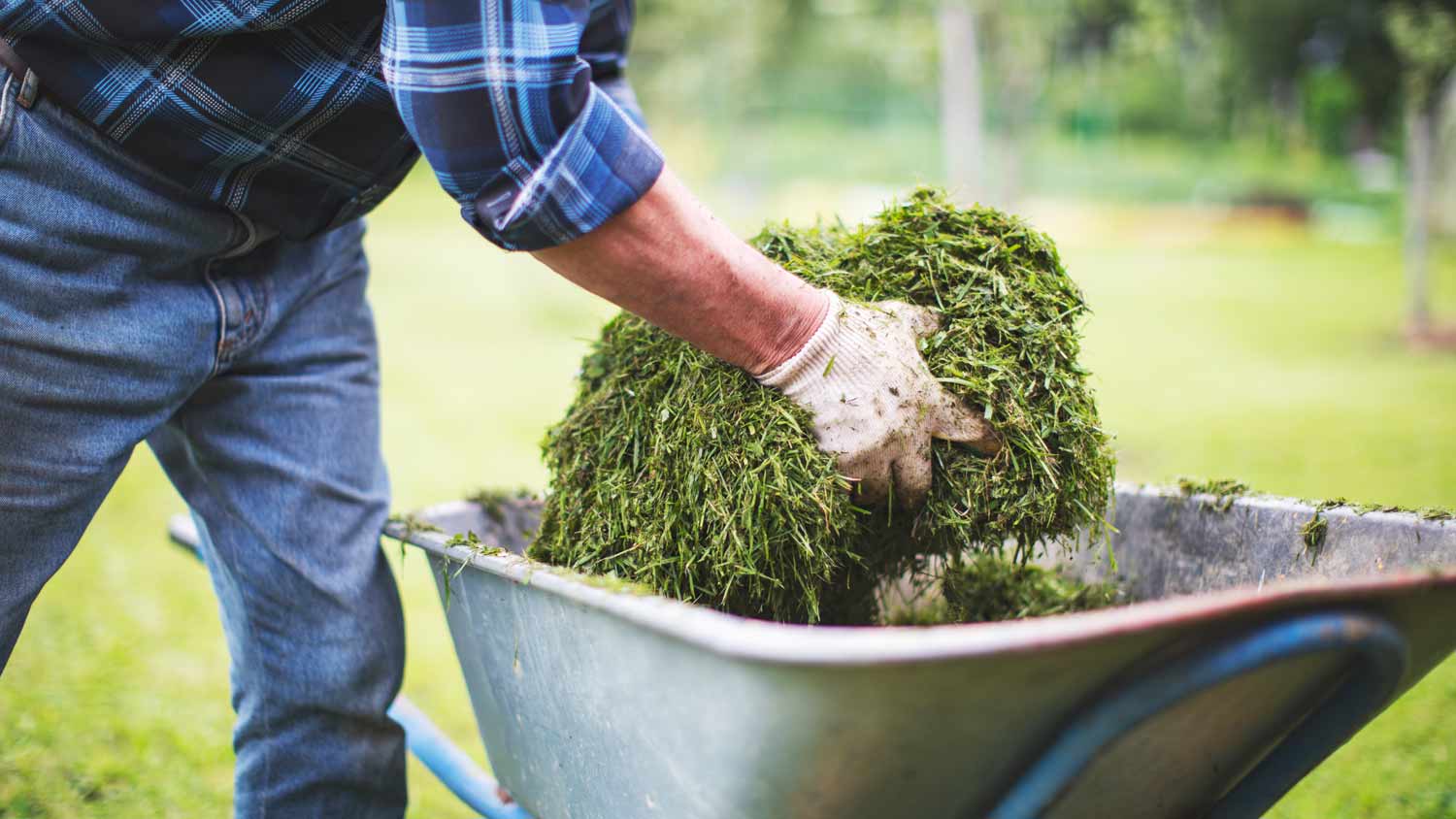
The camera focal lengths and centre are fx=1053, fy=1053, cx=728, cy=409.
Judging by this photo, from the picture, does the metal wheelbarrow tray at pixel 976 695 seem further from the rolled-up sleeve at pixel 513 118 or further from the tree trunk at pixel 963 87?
the tree trunk at pixel 963 87

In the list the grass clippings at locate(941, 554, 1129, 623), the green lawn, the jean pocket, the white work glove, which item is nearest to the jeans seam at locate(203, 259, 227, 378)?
the jean pocket

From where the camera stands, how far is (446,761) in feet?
5.94

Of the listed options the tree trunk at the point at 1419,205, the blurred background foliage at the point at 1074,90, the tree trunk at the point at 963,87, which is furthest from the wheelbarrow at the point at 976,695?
the tree trunk at the point at 1419,205

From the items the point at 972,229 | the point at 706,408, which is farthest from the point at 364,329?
the point at 972,229

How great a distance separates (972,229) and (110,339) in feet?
3.87

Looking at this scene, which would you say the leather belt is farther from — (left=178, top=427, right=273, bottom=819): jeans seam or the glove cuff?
the glove cuff

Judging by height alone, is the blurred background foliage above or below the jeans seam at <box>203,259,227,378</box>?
above

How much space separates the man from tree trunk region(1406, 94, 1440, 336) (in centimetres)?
847

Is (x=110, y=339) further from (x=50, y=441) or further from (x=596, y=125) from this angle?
(x=596, y=125)

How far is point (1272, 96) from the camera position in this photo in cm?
2542

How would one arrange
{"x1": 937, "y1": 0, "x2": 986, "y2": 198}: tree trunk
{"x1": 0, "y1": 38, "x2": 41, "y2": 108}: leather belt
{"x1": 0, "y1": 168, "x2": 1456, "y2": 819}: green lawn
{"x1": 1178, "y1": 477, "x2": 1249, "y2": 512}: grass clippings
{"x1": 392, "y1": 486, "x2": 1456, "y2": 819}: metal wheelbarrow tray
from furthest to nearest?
{"x1": 937, "y1": 0, "x2": 986, "y2": 198}: tree trunk → {"x1": 0, "y1": 168, "x2": 1456, "y2": 819}: green lawn → {"x1": 1178, "y1": 477, "x2": 1249, "y2": 512}: grass clippings → {"x1": 0, "y1": 38, "x2": 41, "y2": 108}: leather belt → {"x1": 392, "y1": 486, "x2": 1456, "y2": 819}: metal wheelbarrow tray

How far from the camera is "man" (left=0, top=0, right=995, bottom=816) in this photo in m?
1.10

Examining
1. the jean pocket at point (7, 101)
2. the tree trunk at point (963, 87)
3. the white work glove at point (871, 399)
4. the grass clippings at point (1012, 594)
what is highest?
the tree trunk at point (963, 87)

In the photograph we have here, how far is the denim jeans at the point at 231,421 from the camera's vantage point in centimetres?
132
